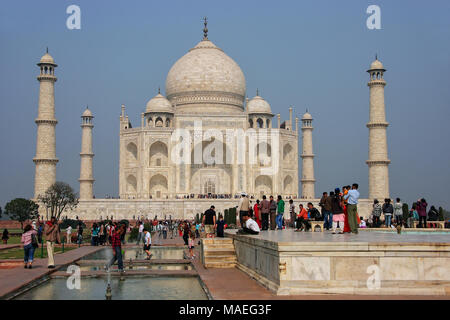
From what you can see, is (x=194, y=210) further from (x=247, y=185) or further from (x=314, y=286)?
(x=314, y=286)

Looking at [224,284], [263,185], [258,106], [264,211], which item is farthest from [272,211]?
[258,106]

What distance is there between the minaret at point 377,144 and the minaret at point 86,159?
18.2 meters

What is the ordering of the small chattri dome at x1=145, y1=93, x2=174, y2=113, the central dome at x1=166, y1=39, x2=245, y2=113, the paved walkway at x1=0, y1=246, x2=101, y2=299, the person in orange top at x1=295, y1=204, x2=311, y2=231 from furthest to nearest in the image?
the central dome at x1=166, y1=39, x2=245, y2=113
the small chattri dome at x1=145, y1=93, x2=174, y2=113
the person in orange top at x1=295, y1=204, x2=311, y2=231
the paved walkway at x1=0, y1=246, x2=101, y2=299

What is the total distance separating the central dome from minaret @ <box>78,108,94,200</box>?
266 inches

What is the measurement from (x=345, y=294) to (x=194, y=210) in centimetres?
3036

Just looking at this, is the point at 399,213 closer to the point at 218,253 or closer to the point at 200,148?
the point at 218,253

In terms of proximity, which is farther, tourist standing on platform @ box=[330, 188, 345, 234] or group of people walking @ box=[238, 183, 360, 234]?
tourist standing on platform @ box=[330, 188, 345, 234]

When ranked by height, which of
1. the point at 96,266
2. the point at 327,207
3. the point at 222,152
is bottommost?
the point at 96,266

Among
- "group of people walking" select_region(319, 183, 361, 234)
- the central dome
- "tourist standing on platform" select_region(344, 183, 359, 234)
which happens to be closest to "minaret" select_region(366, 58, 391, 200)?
the central dome

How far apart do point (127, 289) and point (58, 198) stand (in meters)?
27.2

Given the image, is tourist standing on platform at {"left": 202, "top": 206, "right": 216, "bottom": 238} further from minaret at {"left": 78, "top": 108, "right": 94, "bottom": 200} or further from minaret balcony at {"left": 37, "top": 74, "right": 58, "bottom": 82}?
minaret at {"left": 78, "top": 108, "right": 94, "bottom": 200}

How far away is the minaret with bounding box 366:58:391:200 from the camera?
3750cm
